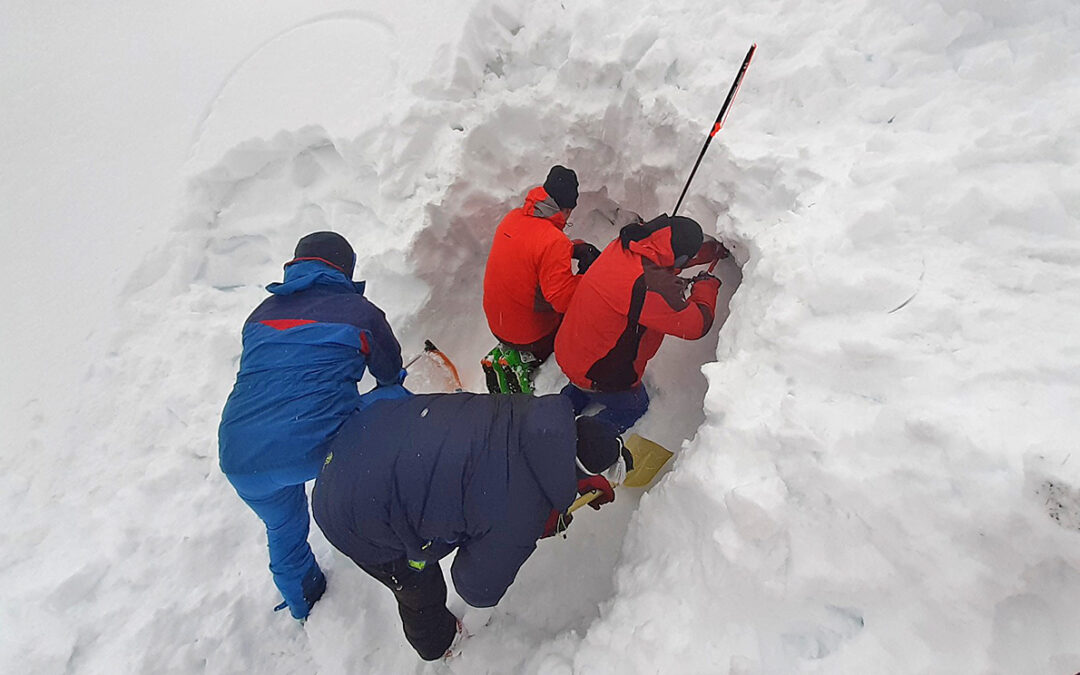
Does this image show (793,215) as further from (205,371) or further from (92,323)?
(92,323)

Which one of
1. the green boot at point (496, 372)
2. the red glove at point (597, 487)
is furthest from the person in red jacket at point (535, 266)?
the red glove at point (597, 487)

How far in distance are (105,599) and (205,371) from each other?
51.4 inches

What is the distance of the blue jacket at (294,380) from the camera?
2.21m

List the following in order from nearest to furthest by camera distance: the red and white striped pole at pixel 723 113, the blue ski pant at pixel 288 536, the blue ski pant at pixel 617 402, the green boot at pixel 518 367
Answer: the blue ski pant at pixel 288 536 < the red and white striped pole at pixel 723 113 < the blue ski pant at pixel 617 402 < the green boot at pixel 518 367

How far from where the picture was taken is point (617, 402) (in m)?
3.32

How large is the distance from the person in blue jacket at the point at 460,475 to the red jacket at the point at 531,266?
4.11ft

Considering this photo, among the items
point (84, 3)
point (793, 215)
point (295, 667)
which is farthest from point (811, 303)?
point (84, 3)

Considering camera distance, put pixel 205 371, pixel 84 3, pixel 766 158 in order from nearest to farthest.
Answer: pixel 766 158
pixel 205 371
pixel 84 3

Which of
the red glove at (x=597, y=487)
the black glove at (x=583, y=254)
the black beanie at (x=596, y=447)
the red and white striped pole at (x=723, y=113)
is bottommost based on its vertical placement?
the red glove at (x=597, y=487)

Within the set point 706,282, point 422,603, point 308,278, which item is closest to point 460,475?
point 422,603

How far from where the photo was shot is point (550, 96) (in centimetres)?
371

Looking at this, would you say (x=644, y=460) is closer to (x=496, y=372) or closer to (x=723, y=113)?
(x=496, y=372)

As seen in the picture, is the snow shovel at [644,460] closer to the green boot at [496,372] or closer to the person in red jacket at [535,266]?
the person in red jacket at [535,266]

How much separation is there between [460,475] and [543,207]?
1718 mm
